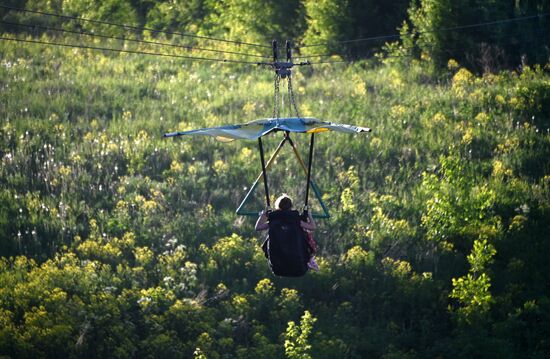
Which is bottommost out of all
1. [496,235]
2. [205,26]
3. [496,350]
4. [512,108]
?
[496,350]

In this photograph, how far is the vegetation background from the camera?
19.8m

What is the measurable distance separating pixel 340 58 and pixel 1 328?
672 inches

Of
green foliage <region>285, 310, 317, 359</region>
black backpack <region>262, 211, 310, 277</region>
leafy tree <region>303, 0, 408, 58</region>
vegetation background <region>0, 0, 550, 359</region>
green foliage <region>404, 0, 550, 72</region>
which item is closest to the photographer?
black backpack <region>262, 211, 310, 277</region>

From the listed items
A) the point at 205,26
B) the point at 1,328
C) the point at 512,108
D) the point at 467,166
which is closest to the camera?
the point at 1,328

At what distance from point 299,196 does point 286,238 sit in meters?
7.69

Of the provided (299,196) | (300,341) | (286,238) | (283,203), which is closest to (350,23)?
(299,196)

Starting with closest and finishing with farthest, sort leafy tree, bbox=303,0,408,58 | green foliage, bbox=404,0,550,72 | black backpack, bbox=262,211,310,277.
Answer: black backpack, bbox=262,211,310,277 → green foliage, bbox=404,0,550,72 → leafy tree, bbox=303,0,408,58

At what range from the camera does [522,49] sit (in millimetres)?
30547

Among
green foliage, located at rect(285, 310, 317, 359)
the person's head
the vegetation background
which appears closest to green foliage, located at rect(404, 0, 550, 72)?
the vegetation background

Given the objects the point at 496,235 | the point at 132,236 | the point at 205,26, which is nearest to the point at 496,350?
the point at 496,235

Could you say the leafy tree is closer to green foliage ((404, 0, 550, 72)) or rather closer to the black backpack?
green foliage ((404, 0, 550, 72))

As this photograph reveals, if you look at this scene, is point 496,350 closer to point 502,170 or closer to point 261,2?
point 502,170

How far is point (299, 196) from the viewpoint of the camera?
77.5 feet

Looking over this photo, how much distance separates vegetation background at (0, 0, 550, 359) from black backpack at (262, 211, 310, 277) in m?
2.68
